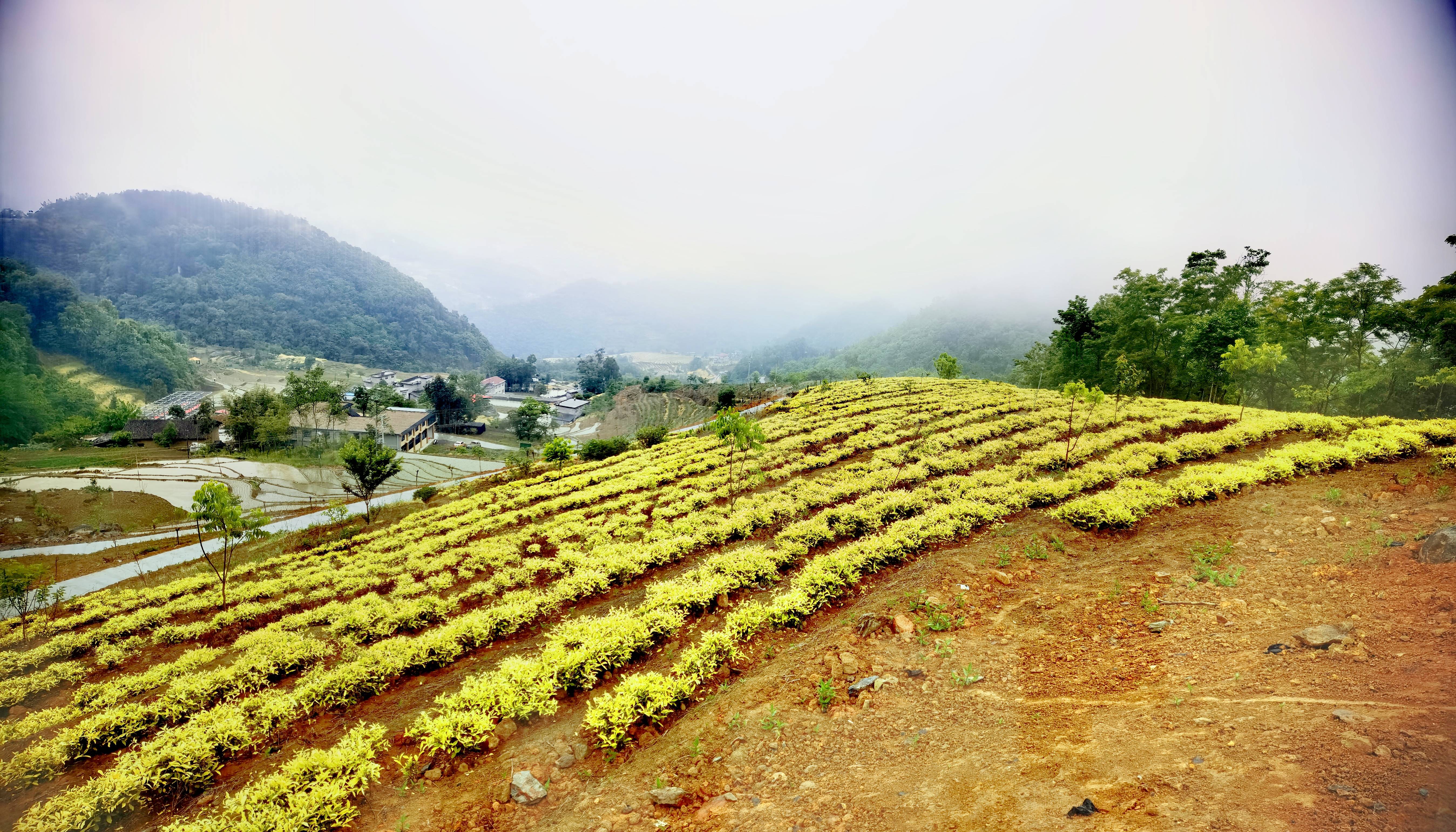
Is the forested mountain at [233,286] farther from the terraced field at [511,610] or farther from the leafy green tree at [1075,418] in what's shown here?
the leafy green tree at [1075,418]

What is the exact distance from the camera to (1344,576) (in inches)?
278

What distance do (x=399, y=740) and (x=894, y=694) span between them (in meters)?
7.32

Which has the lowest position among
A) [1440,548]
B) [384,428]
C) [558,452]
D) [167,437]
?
[384,428]

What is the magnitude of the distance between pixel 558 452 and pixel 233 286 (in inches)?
7821

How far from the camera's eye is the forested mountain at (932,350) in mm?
114062

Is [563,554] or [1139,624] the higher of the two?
[1139,624]

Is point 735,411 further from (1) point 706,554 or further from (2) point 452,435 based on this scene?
(2) point 452,435

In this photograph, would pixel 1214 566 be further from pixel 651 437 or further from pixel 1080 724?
pixel 651 437

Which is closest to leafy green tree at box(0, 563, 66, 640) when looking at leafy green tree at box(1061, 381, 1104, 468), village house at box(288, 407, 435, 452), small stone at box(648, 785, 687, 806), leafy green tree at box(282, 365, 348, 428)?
small stone at box(648, 785, 687, 806)

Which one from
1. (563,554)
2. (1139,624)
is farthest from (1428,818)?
(563,554)

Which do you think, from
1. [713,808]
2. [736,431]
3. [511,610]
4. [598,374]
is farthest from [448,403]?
[713,808]

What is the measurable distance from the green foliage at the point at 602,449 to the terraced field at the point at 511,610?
461 inches

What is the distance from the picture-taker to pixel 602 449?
34781 millimetres

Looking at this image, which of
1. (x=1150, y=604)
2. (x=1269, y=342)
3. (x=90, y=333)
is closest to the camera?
(x=1150, y=604)
